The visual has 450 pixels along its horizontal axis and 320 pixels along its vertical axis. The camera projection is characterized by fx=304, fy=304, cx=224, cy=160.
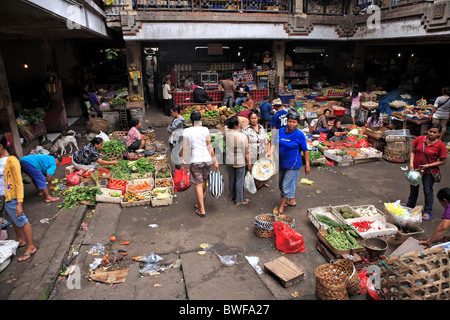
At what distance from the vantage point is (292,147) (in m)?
5.63

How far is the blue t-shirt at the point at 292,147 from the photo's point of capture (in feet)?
18.5

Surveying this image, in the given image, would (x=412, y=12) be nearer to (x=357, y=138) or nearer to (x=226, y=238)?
(x=357, y=138)

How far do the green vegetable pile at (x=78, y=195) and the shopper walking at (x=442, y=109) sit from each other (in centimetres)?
1026

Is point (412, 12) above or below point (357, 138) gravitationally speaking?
above

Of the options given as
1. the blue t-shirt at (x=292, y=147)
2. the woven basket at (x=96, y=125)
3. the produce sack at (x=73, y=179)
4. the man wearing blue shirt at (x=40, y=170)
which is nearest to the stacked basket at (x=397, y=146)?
the blue t-shirt at (x=292, y=147)

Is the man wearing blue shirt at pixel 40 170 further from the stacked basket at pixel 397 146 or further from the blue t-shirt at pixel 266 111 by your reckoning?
the stacked basket at pixel 397 146

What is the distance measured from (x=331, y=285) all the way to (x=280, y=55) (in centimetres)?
1394

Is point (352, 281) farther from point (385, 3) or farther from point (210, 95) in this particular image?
point (385, 3)

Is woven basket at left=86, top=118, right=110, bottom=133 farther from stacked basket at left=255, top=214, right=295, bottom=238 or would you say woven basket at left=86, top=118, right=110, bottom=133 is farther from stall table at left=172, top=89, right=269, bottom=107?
stacked basket at left=255, top=214, right=295, bottom=238

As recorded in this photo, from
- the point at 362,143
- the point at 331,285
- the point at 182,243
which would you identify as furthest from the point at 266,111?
the point at 331,285
